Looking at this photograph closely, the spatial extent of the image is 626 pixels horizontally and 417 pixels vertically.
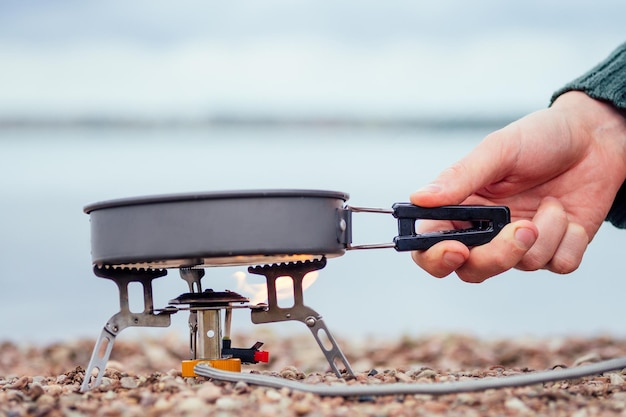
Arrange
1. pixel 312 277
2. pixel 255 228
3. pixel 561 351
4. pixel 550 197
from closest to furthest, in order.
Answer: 1. pixel 255 228
2. pixel 312 277
3. pixel 550 197
4. pixel 561 351

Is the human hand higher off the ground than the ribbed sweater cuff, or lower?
lower

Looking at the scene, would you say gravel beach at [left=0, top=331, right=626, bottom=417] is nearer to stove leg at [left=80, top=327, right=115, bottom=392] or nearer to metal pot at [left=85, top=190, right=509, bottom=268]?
stove leg at [left=80, top=327, right=115, bottom=392]

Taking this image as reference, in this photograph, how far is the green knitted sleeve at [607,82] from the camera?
1.96 m

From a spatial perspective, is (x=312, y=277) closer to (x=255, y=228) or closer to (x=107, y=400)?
(x=255, y=228)

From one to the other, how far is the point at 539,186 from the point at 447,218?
0.63 metres

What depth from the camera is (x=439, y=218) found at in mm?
1473

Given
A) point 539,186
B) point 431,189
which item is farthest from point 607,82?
point 431,189

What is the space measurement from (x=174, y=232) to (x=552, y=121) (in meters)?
1.05

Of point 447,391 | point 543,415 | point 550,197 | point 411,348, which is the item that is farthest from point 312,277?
point 411,348

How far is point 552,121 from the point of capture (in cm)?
192

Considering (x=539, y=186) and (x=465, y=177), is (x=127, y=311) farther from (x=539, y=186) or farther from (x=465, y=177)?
(x=539, y=186)

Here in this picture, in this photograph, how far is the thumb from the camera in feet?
4.90

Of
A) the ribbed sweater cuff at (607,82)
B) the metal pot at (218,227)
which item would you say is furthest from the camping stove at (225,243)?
the ribbed sweater cuff at (607,82)

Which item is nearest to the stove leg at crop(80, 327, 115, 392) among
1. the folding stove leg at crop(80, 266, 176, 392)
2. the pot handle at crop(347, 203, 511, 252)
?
the folding stove leg at crop(80, 266, 176, 392)
